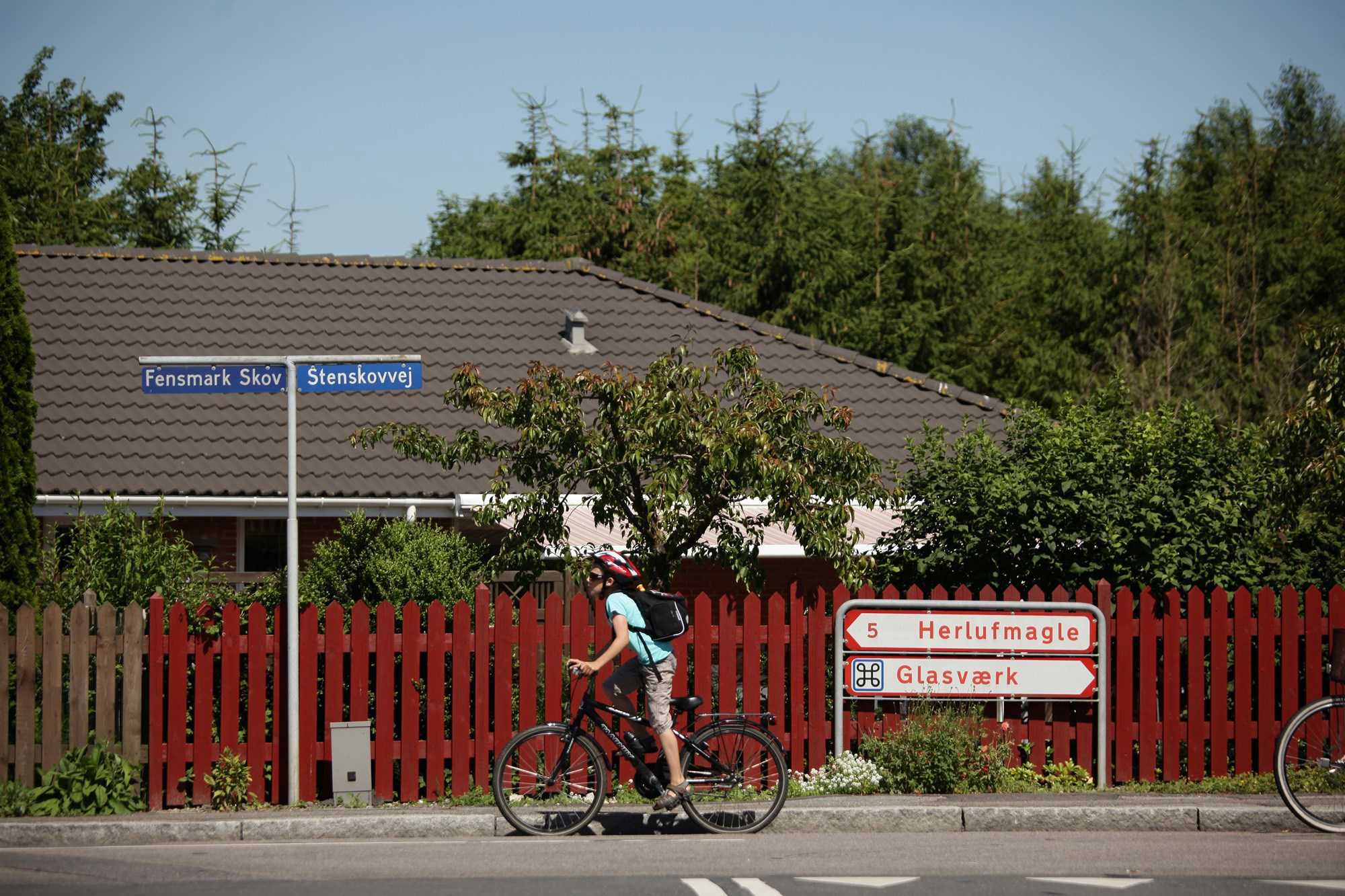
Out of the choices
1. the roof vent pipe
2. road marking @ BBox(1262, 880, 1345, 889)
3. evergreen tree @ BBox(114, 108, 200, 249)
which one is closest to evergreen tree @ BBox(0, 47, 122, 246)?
evergreen tree @ BBox(114, 108, 200, 249)

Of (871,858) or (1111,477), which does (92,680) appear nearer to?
(871,858)

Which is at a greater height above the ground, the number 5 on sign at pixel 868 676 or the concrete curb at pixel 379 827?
the number 5 on sign at pixel 868 676

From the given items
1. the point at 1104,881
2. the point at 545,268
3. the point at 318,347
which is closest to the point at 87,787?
the point at 1104,881

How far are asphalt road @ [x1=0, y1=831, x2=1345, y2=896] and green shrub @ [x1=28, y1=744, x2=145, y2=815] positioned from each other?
2.21 feet

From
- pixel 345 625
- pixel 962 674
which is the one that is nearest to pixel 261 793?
pixel 345 625

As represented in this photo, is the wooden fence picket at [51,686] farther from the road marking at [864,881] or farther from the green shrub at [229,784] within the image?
the road marking at [864,881]

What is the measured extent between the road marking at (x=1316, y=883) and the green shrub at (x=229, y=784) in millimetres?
6098

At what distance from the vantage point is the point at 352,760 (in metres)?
9.52

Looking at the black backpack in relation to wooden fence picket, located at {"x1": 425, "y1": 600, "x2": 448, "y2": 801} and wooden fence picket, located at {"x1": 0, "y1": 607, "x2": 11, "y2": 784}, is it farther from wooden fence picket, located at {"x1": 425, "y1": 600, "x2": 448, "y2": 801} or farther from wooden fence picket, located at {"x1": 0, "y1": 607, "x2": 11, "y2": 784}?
wooden fence picket, located at {"x1": 0, "y1": 607, "x2": 11, "y2": 784}

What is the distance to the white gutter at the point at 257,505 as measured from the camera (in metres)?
14.8

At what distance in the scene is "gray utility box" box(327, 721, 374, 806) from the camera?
9.50 m

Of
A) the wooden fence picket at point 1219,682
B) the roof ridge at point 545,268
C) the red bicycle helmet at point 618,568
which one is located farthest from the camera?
the roof ridge at point 545,268

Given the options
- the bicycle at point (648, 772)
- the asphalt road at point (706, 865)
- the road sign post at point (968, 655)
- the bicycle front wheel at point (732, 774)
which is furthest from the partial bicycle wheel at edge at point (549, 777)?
the road sign post at point (968, 655)

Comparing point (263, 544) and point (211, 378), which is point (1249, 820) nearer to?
point (211, 378)
